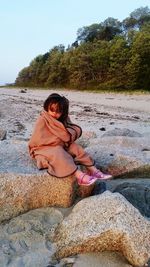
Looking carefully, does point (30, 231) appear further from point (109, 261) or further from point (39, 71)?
point (39, 71)

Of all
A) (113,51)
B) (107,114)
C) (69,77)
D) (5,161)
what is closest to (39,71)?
(69,77)

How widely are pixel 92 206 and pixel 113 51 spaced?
32.1 m

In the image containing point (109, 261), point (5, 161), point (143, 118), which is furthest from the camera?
point (143, 118)

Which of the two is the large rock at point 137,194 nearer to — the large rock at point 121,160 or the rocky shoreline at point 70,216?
the rocky shoreline at point 70,216

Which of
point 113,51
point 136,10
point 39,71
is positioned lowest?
point 39,71

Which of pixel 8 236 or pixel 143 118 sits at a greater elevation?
pixel 8 236

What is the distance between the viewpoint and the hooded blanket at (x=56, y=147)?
13.8 feet

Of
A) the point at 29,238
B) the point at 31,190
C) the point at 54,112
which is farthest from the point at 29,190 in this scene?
the point at 54,112

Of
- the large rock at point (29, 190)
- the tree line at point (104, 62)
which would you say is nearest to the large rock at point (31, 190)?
the large rock at point (29, 190)

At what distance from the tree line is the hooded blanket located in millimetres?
26370

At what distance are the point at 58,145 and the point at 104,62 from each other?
109ft

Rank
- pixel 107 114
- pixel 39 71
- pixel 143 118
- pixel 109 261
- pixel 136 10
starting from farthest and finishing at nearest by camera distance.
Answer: pixel 136 10
pixel 39 71
pixel 107 114
pixel 143 118
pixel 109 261

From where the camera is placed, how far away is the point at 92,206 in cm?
359

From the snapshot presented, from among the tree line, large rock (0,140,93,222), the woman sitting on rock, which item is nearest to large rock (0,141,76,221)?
large rock (0,140,93,222)
